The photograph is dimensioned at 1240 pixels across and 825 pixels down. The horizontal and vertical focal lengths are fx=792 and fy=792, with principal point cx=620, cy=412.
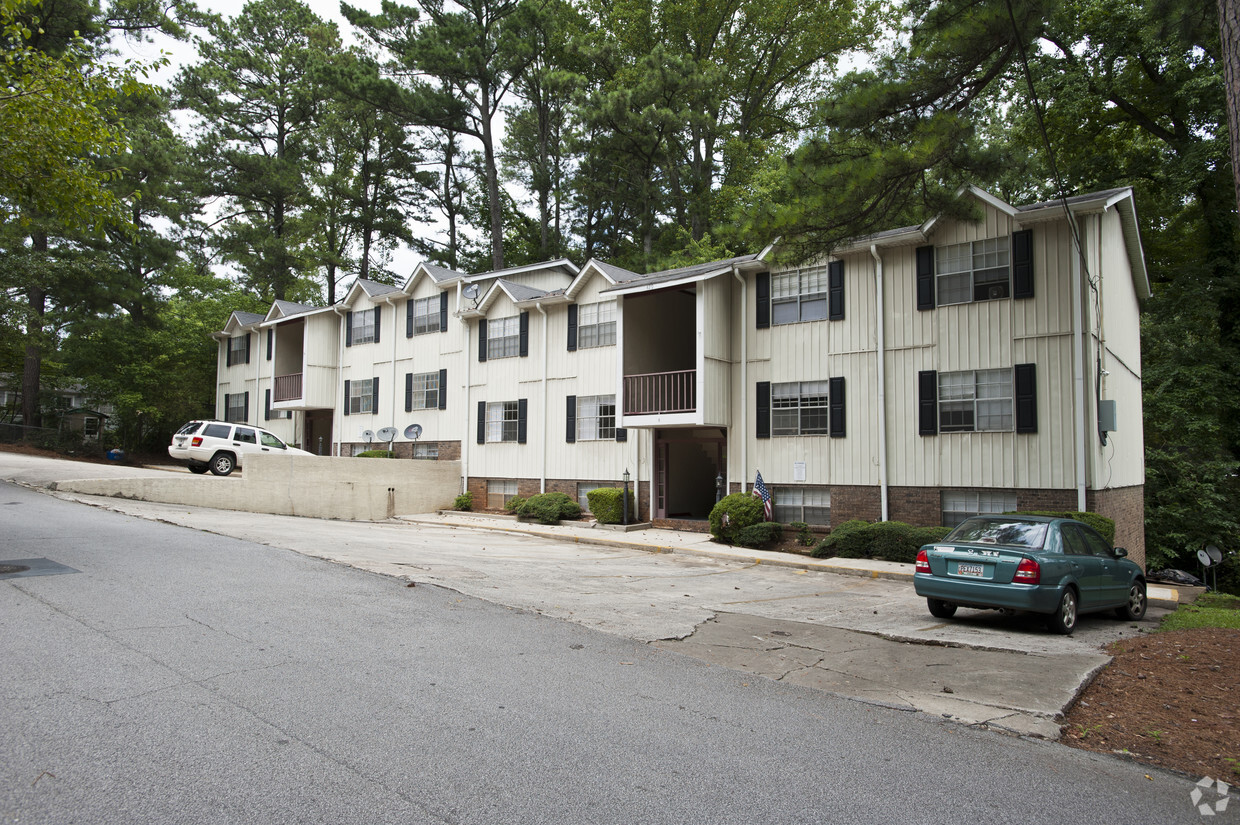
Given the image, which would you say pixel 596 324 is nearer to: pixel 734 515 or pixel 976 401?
pixel 734 515

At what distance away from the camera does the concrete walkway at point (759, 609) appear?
7.21 metres

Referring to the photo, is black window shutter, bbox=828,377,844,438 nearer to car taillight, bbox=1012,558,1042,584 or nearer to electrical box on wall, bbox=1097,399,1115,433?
electrical box on wall, bbox=1097,399,1115,433

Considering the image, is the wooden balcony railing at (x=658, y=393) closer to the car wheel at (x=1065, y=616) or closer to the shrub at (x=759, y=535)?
the shrub at (x=759, y=535)

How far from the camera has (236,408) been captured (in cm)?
3722

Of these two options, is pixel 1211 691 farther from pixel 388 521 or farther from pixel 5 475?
pixel 5 475

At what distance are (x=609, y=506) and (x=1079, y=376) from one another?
1199 centimetres

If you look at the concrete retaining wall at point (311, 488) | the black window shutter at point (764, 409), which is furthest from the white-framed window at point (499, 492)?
the black window shutter at point (764, 409)

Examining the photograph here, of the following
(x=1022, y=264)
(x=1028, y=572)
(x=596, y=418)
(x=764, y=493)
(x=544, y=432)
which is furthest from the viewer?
(x=544, y=432)

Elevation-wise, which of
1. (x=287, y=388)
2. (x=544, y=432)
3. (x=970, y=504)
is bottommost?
(x=970, y=504)

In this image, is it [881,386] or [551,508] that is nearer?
[881,386]

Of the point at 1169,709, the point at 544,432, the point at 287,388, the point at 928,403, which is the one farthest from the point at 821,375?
the point at 287,388

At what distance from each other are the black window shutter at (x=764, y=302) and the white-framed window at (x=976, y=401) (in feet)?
15.7

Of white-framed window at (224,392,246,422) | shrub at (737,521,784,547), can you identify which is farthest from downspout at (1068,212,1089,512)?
white-framed window at (224,392,246,422)

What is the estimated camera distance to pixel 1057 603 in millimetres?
9516
